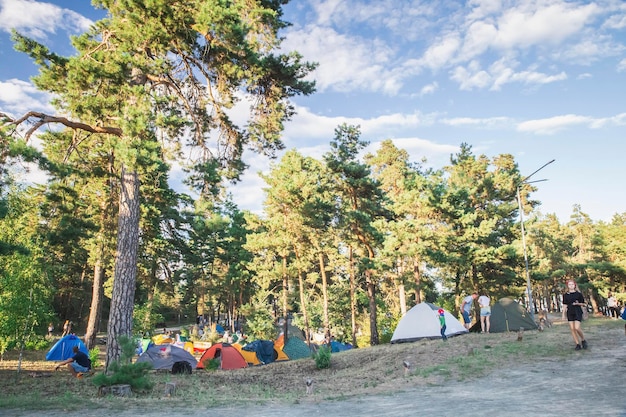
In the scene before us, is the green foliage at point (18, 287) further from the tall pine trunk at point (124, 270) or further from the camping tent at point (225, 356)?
the camping tent at point (225, 356)

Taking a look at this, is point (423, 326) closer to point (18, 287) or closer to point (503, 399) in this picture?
point (503, 399)

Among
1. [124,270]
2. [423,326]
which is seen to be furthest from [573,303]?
[124,270]

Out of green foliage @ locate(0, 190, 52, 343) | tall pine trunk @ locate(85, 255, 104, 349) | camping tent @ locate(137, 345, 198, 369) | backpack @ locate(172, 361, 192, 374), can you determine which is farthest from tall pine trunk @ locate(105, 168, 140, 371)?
tall pine trunk @ locate(85, 255, 104, 349)

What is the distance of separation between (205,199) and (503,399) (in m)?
9.37

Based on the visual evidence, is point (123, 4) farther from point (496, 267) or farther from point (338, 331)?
point (338, 331)

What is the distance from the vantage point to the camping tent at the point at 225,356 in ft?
54.7

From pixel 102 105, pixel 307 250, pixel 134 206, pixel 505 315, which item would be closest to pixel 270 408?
pixel 134 206

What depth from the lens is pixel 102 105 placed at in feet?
33.6

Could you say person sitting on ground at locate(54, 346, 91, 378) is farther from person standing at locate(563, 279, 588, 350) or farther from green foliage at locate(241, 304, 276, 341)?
green foliage at locate(241, 304, 276, 341)

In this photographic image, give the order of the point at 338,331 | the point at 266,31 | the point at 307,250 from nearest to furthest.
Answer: the point at 266,31
the point at 307,250
the point at 338,331

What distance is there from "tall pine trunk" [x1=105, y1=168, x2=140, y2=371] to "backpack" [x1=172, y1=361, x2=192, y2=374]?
467 cm

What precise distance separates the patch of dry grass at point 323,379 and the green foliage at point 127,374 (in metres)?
0.27

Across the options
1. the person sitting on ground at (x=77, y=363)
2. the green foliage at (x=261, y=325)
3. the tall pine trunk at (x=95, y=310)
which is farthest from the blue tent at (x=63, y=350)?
the green foliage at (x=261, y=325)

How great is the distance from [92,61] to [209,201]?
16.0 ft
